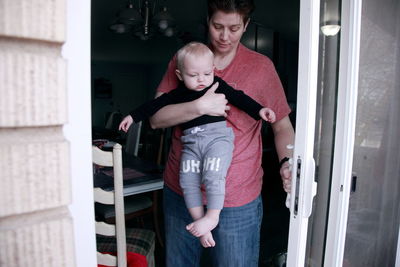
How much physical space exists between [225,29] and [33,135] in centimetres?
81

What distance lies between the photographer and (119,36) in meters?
6.58

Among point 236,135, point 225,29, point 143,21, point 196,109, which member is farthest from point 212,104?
point 143,21

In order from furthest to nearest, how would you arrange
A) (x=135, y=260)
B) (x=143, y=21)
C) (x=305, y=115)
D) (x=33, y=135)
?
(x=143, y=21), (x=135, y=260), (x=305, y=115), (x=33, y=135)

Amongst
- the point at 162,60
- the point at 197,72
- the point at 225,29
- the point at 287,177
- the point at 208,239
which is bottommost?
the point at 208,239

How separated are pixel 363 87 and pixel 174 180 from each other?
38.6 inches

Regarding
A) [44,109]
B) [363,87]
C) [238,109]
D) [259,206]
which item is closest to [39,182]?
[44,109]

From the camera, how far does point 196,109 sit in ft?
3.61

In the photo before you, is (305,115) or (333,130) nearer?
(305,115)

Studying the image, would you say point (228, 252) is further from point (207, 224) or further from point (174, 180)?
point (174, 180)

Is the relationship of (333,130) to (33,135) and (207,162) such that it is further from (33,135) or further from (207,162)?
(33,135)

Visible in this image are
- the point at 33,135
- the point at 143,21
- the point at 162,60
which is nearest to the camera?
the point at 33,135

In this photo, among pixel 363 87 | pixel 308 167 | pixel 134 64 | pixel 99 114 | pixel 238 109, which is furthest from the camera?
pixel 134 64

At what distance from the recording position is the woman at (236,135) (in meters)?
1.10

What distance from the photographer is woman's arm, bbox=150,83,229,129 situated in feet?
3.58
